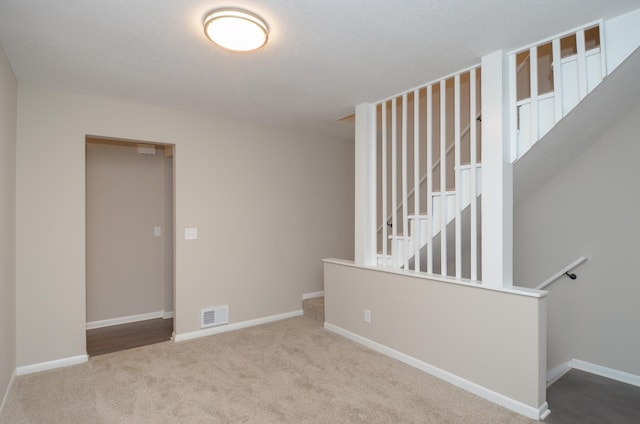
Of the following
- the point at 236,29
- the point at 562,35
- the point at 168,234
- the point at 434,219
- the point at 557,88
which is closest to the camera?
the point at 236,29

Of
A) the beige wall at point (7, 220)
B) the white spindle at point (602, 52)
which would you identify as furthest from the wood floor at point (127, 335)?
the white spindle at point (602, 52)

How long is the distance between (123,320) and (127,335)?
0.57m

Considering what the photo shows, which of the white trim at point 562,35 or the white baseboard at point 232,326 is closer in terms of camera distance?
the white trim at point 562,35

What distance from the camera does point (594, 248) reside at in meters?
3.12

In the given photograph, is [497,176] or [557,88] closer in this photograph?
[557,88]

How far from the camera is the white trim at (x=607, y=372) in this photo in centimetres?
289

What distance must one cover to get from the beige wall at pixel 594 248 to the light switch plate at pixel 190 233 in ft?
11.3

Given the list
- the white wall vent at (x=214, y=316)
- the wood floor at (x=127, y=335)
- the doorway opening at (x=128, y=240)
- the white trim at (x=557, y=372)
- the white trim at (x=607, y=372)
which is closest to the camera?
the white trim at (x=607, y=372)

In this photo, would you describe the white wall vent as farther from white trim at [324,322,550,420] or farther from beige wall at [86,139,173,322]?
white trim at [324,322,550,420]

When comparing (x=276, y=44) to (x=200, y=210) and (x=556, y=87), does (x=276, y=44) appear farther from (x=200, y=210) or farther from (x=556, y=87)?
(x=200, y=210)

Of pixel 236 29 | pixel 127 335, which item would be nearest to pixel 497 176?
pixel 236 29

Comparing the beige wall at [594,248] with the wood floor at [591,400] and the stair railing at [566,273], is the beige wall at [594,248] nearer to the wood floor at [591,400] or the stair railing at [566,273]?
the stair railing at [566,273]

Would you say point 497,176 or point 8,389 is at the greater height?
point 497,176

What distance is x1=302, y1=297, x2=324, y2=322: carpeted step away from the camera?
4336 millimetres
